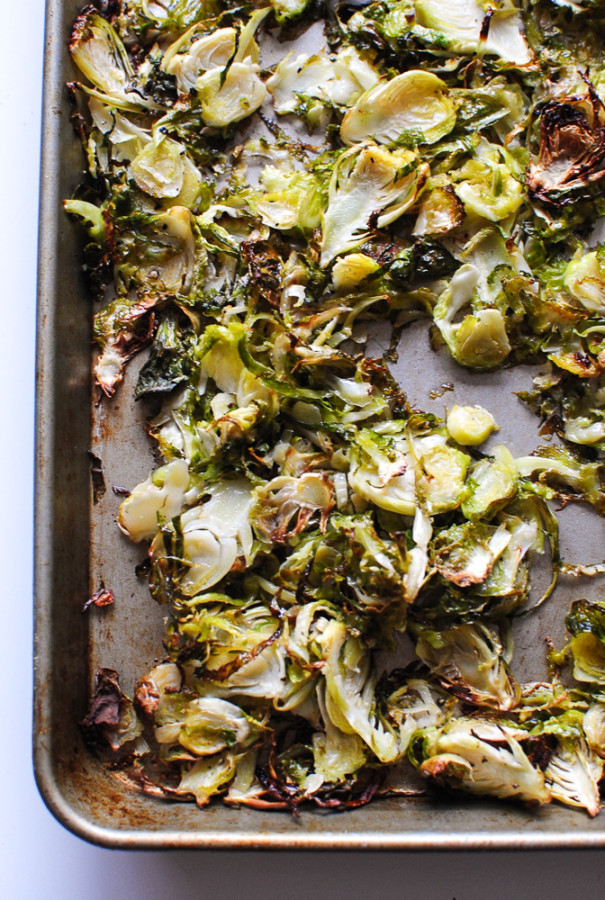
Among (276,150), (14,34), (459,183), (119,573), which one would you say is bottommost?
(119,573)

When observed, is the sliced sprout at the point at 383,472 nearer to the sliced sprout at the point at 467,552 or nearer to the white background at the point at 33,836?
the sliced sprout at the point at 467,552

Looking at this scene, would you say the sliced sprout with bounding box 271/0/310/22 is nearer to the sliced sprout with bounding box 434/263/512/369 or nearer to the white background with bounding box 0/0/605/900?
the white background with bounding box 0/0/605/900

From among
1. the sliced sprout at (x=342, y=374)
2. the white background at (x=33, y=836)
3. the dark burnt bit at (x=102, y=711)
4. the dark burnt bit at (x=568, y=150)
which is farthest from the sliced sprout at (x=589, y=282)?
the dark burnt bit at (x=102, y=711)

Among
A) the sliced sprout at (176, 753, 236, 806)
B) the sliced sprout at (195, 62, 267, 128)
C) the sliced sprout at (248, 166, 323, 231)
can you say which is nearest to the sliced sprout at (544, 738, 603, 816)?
the sliced sprout at (176, 753, 236, 806)

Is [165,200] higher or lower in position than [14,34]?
lower

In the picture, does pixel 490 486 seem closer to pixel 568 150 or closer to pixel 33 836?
pixel 568 150

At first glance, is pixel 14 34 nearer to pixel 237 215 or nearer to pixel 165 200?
pixel 165 200

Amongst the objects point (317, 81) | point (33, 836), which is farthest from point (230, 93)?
point (33, 836)

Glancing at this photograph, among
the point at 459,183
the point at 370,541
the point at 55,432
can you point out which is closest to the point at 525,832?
the point at 370,541
